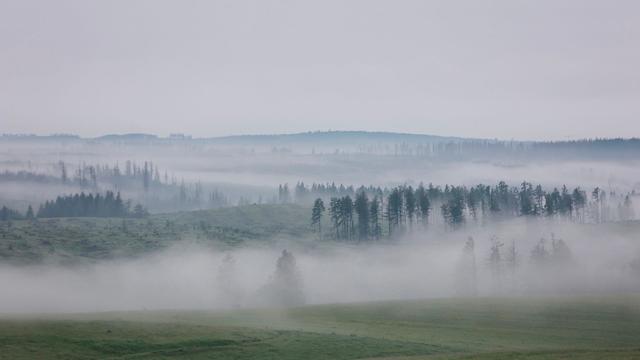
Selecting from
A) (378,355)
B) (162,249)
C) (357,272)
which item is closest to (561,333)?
(378,355)

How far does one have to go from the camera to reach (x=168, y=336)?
6944cm

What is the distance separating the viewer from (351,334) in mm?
74062

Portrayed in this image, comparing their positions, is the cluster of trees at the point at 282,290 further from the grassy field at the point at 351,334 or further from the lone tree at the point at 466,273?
the lone tree at the point at 466,273

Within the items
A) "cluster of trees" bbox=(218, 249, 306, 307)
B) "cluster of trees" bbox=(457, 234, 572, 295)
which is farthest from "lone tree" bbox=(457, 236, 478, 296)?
"cluster of trees" bbox=(218, 249, 306, 307)

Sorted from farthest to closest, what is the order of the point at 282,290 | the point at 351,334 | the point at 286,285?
the point at 286,285 < the point at 282,290 < the point at 351,334

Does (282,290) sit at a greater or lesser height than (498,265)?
lesser

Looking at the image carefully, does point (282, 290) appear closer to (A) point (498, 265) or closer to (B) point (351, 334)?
(A) point (498, 265)

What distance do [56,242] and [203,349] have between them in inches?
5329

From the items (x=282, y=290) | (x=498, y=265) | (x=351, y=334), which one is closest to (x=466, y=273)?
(x=498, y=265)

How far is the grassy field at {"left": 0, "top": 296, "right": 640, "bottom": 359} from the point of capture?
63750mm

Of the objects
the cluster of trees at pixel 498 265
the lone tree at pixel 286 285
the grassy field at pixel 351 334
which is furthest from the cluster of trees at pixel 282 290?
the cluster of trees at pixel 498 265

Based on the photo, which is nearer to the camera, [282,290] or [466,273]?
[282,290]

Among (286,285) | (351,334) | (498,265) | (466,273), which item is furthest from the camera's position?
(498,265)

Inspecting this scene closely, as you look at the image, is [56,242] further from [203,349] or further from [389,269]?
[203,349]
